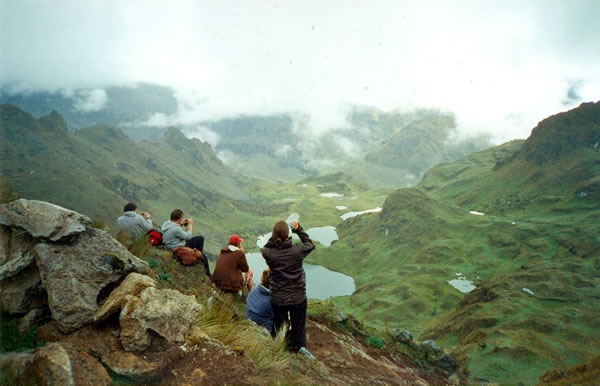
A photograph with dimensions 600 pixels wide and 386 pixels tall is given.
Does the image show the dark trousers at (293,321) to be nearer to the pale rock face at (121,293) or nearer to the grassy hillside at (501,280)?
the pale rock face at (121,293)

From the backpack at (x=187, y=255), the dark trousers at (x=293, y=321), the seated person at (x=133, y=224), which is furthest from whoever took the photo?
the seated person at (x=133, y=224)

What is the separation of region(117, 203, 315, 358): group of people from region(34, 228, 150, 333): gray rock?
3742mm

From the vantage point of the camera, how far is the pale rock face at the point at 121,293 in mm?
6656

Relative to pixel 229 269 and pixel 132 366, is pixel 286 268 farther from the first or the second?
pixel 229 269

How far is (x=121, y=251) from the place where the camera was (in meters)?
8.16

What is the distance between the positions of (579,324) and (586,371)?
46.3 metres

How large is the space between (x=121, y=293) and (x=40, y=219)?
2.51 metres

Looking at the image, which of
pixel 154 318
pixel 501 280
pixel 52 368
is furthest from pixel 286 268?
pixel 501 280

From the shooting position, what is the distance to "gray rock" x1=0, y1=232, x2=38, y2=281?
22.2 feet

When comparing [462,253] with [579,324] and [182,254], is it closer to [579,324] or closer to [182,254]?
[579,324]

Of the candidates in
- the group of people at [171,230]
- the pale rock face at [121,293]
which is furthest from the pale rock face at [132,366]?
the group of people at [171,230]

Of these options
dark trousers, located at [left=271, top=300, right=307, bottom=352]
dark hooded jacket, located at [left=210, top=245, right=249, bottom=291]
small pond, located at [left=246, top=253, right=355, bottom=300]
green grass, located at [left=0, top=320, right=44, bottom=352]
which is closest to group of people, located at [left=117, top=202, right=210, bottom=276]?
dark hooded jacket, located at [left=210, top=245, right=249, bottom=291]

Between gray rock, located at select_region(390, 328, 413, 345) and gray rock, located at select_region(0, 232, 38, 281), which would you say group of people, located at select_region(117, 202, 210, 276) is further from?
gray rock, located at select_region(390, 328, 413, 345)

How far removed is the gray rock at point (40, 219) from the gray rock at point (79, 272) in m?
0.33
